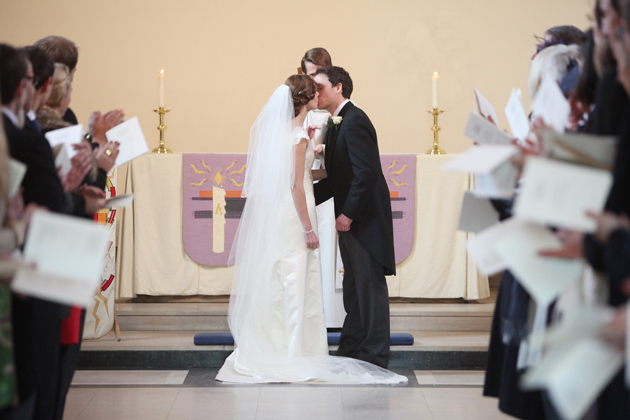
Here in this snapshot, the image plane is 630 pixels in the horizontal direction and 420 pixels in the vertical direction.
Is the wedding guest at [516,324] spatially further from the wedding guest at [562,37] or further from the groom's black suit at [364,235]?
the groom's black suit at [364,235]

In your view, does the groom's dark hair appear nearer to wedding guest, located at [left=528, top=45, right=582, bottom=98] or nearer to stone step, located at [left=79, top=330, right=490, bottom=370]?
stone step, located at [left=79, top=330, right=490, bottom=370]

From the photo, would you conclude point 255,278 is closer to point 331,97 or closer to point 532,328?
point 331,97

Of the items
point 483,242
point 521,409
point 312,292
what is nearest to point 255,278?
point 312,292

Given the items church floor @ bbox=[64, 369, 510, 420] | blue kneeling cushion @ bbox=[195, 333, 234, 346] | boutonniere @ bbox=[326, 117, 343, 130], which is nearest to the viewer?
church floor @ bbox=[64, 369, 510, 420]

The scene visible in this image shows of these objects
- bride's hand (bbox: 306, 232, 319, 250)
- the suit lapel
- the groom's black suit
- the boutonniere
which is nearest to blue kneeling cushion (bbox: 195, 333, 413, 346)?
the groom's black suit

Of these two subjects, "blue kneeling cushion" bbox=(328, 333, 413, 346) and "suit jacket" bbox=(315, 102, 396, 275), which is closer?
"suit jacket" bbox=(315, 102, 396, 275)

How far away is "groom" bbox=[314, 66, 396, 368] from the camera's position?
3805mm

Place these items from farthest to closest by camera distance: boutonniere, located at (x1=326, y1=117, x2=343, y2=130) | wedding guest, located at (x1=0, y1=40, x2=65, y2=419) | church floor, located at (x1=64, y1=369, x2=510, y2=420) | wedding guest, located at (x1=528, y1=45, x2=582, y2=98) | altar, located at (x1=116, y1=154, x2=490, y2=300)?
altar, located at (x1=116, y1=154, x2=490, y2=300), boutonniere, located at (x1=326, y1=117, x2=343, y2=130), church floor, located at (x1=64, y1=369, x2=510, y2=420), wedding guest, located at (x1=528, y1=45, x2=582, y2=98), wedding guest, located at (x1=0, y1=40, x2=65, y2=419)

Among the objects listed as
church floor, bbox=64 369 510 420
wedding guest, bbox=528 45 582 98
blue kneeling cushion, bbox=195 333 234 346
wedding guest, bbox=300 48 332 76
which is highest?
wedding guest, bbox=300 48 332 76

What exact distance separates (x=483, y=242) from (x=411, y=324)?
300 cm

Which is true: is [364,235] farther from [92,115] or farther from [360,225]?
[92,115]

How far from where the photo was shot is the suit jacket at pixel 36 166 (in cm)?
180

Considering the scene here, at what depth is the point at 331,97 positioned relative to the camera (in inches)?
156

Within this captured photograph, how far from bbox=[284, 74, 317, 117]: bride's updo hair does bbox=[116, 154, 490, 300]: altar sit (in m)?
1.18
